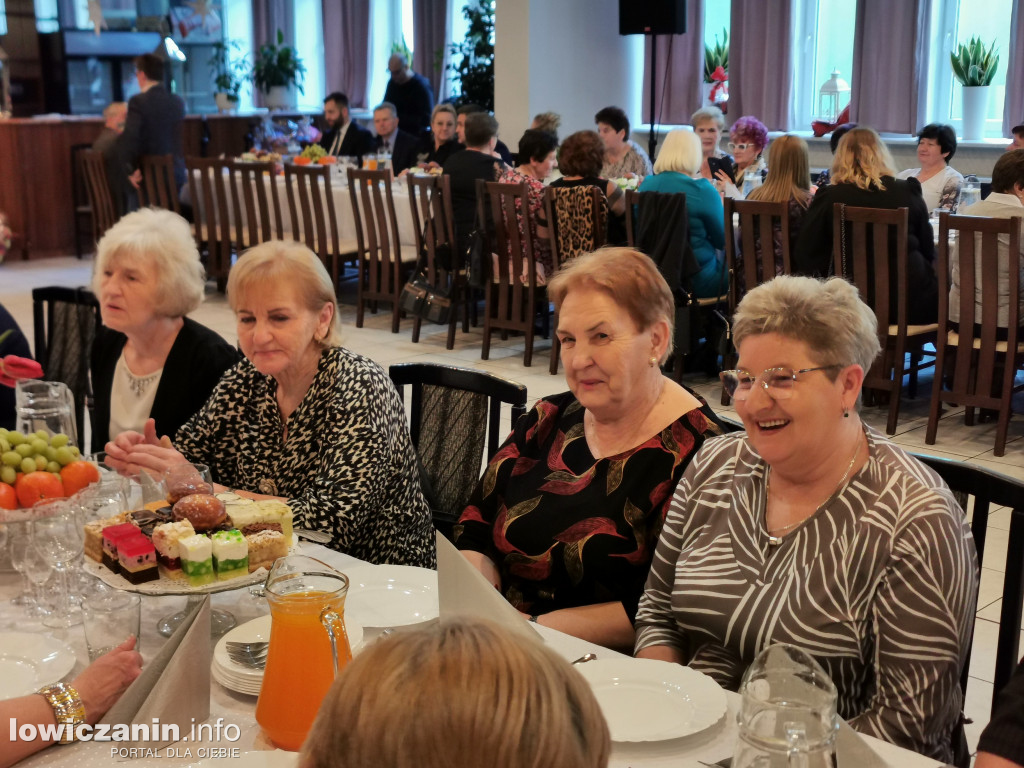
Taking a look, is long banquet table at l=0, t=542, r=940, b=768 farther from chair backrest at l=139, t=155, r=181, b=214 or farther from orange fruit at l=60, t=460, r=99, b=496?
chair backrest at l=139, t=155, r=181, b=214

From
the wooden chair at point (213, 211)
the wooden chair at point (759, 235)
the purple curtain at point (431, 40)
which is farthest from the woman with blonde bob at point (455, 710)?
the purple curtain at point (431, 40)

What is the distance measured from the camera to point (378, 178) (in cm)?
693

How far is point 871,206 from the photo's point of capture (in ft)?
16.3

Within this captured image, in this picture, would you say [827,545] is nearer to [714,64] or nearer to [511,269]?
[511,269]

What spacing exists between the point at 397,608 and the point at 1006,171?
395 centimetres

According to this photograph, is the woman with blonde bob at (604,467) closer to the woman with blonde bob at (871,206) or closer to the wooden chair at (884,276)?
the wooden chair at (884,276)

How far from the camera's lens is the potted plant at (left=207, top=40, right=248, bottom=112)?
44.8 ft

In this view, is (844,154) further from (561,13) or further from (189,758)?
(561,13)

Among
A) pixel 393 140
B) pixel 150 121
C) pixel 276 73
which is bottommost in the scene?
pixel 393 140

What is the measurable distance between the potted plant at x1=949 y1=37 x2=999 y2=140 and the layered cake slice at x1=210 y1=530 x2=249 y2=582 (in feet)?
28.1

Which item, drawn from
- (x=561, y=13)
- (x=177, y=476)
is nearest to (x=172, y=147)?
(x=561, y=13)

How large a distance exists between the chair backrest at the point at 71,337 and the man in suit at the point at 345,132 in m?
6.15

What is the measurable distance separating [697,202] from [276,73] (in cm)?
934

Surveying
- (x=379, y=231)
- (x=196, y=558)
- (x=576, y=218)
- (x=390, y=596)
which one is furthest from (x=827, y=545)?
(x=379, y=231)
